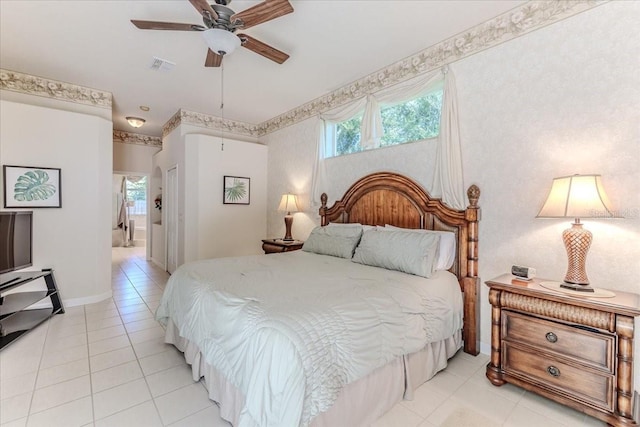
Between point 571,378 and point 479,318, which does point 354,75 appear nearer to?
point 479,318

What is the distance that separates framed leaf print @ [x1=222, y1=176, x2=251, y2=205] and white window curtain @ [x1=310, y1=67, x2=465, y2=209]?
2.47 metres

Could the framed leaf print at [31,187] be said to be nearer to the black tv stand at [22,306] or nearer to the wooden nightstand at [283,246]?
the black tv stand at [22,306]

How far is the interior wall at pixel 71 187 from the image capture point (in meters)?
3.34

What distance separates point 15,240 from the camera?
3020 mm

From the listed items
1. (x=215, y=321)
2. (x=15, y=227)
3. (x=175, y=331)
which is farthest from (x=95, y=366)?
(x=15, y=227)

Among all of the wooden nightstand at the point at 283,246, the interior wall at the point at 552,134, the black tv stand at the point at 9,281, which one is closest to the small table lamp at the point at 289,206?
the wooden nightstand at the point at 283,246

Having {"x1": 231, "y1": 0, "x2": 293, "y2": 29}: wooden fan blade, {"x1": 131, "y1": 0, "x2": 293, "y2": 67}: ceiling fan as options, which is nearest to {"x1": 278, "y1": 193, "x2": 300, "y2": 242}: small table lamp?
{"x1": 131, "y1": 0, "x2": 293, "y2": 67}: ceiling fan

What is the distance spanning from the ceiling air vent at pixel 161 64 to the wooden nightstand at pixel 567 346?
12.9ft

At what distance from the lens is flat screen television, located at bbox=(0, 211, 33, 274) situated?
2836 mm

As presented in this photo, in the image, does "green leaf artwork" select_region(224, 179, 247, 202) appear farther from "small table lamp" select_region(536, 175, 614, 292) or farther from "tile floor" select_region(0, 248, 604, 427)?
"small table lamp" select_region(536, 175, 614, 292)

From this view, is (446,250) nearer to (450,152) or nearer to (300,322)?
(450,152)

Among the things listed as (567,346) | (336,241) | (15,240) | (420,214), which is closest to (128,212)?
(15,240)

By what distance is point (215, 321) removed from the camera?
1747mm

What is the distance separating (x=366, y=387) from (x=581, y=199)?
1762 mm
